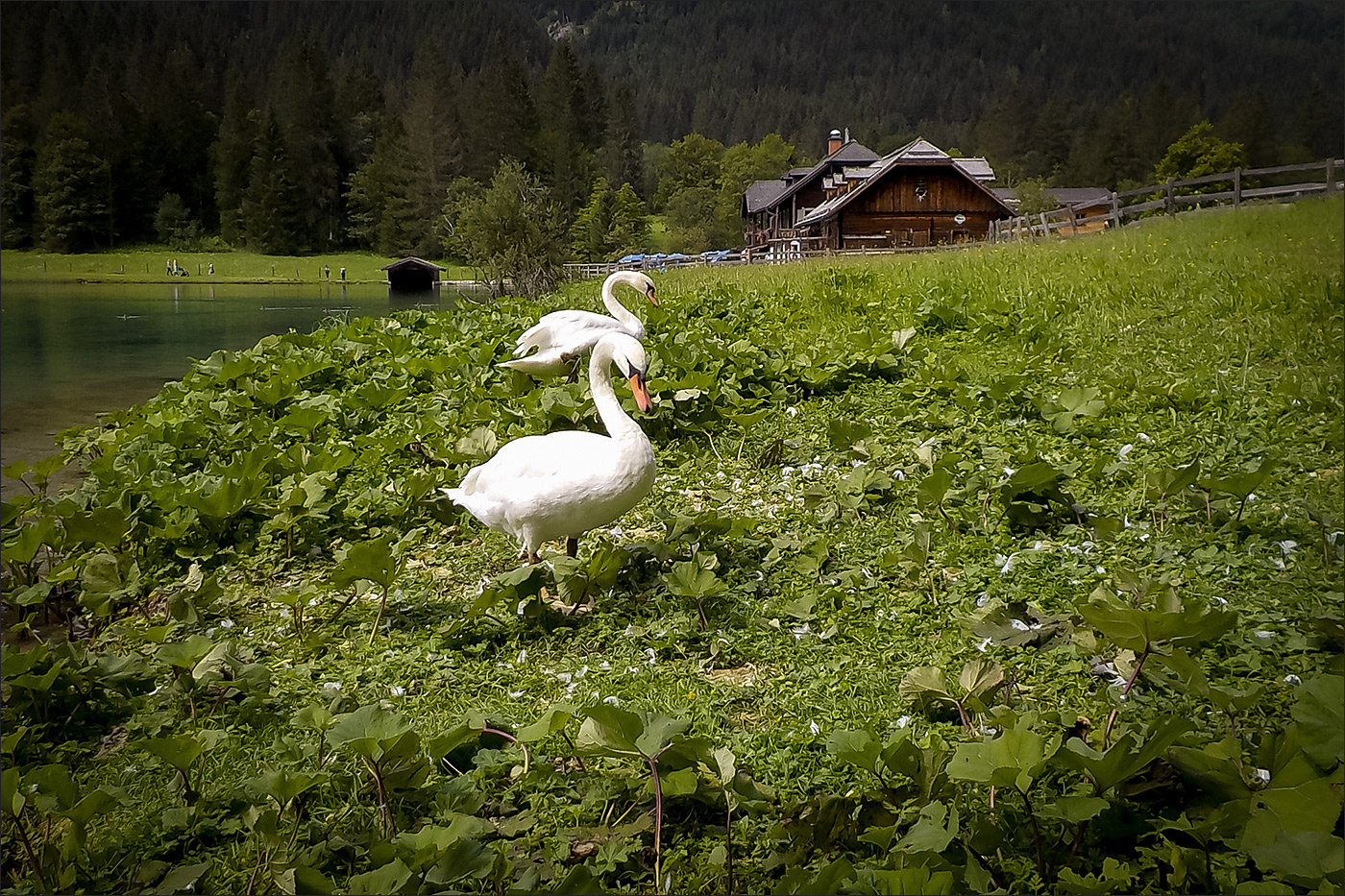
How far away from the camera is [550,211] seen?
424 centimetres

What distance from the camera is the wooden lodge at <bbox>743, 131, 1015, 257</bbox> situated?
3.98 metres

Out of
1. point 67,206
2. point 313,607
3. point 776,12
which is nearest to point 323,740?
point 313,607

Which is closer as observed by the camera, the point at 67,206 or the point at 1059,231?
the point at 67,206

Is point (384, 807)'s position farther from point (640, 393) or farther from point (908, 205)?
point (908, 205)

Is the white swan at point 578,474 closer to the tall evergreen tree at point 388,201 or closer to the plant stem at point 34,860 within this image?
the tall evergreen tree at point 388,201

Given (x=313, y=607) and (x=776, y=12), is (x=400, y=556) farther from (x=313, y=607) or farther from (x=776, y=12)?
(x=776, y=12)

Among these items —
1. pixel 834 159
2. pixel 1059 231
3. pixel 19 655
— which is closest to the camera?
pixel 19 655

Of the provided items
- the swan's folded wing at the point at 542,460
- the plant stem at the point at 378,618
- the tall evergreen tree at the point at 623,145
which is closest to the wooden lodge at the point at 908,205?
the tall evergreen tree at the point at 623,145

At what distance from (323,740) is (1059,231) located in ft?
16.9

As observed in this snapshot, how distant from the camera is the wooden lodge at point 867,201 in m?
3.98

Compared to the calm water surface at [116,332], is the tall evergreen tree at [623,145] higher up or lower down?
higher up

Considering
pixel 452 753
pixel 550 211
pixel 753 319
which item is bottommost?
pixel 452 753

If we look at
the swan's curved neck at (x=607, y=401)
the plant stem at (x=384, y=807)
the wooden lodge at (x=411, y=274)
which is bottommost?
the plant stem at (x=384, y=807)

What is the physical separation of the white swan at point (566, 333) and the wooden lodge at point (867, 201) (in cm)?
123
